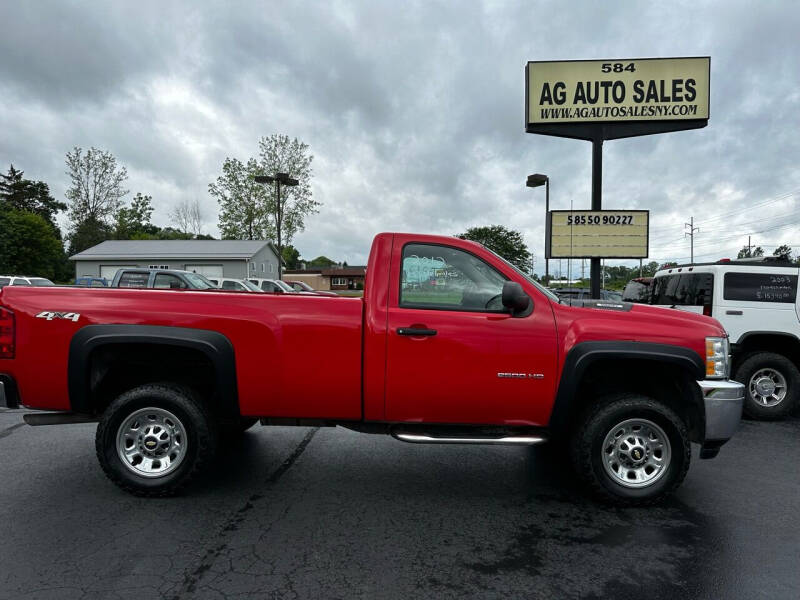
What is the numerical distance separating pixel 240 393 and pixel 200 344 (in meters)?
0.46

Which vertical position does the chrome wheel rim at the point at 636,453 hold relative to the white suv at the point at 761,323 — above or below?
below

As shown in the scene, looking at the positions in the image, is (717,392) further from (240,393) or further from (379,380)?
(240,393)

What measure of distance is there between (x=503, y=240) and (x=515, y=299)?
76118mm

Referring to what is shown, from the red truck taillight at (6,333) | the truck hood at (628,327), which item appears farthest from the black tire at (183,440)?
the truck hood at (628,327)

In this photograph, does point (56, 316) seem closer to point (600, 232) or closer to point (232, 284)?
point (600, 232)

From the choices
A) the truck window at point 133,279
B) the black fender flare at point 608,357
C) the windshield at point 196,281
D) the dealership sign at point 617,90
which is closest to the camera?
the black fender flare at point 608,357

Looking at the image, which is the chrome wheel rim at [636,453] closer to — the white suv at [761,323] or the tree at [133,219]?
the white suv at [761,323]

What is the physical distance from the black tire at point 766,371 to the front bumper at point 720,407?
10.9ft

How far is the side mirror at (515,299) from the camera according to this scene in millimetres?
3447

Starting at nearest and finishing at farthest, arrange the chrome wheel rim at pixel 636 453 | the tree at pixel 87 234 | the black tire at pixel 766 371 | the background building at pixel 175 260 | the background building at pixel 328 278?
the chrome wheel rim at pixel 636 453, the black tire at pixel 766 371, the background building at pixel 175 260, the tree at pixel 87 234, the background building at pixel 328 278

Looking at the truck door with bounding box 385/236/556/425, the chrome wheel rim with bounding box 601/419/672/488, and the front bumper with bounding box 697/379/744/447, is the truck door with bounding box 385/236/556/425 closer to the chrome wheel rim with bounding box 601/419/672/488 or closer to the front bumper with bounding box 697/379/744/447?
the chrome wheel rim with bounding box 601/419/672/488

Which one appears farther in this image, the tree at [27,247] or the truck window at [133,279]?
the tree at [27,247]

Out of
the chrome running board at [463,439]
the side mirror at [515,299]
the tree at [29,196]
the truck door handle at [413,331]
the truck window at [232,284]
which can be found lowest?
the chrome running board at [463,439]

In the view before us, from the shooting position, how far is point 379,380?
3658 millimetres
